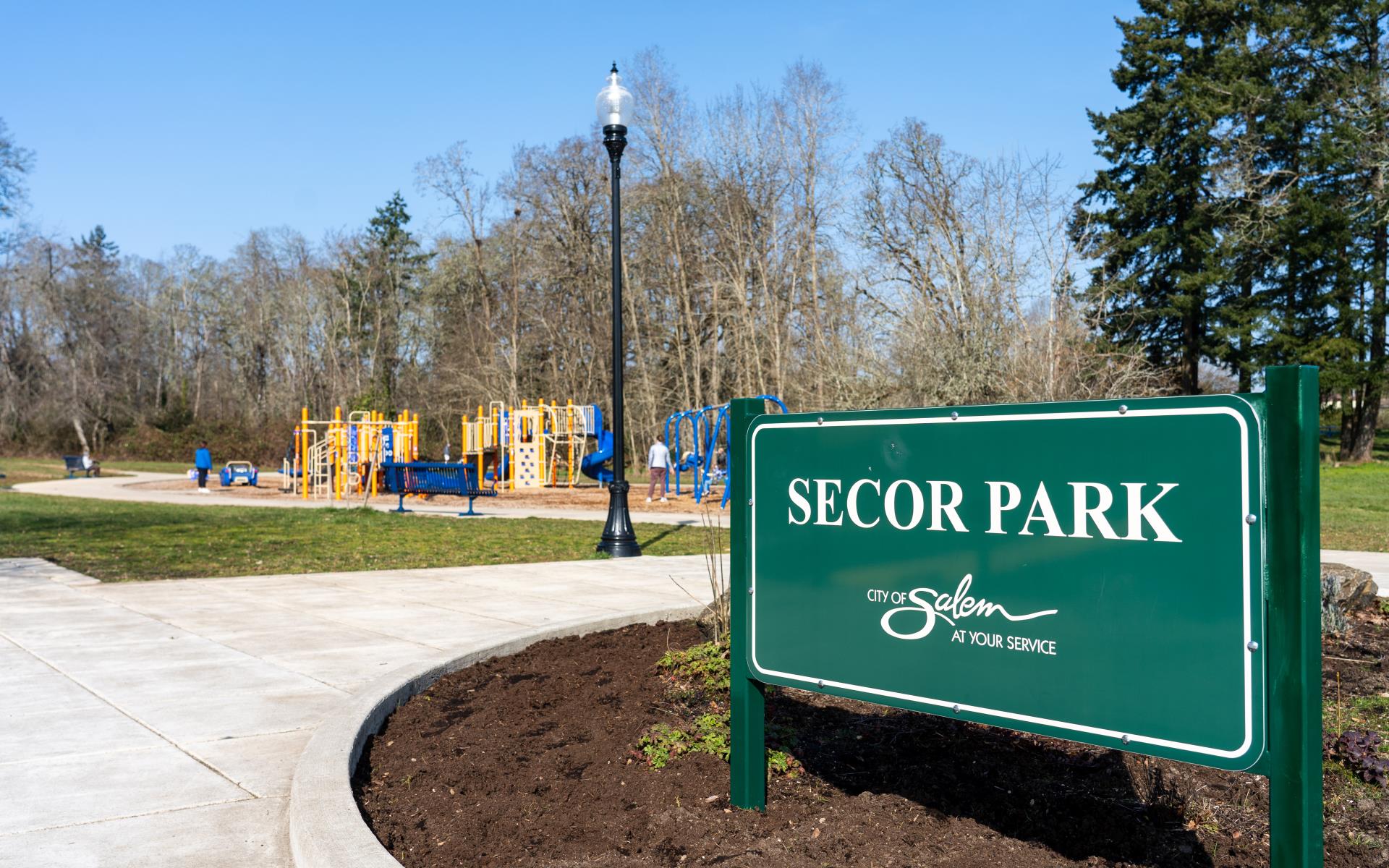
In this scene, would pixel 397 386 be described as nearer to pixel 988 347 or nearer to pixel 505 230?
pixel 505 230

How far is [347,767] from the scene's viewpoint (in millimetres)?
3900

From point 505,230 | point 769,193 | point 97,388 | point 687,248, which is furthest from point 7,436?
point 769,193

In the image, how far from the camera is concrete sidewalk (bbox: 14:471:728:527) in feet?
63.3

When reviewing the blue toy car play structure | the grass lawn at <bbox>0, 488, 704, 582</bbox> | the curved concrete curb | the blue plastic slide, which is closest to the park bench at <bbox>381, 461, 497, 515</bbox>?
the blue plastic slide

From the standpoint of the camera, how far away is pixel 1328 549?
12.6 meters

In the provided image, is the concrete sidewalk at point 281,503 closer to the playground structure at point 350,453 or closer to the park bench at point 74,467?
the playground structure at point 350,453

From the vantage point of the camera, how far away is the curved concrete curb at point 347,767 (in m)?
3.10

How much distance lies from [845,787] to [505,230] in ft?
142

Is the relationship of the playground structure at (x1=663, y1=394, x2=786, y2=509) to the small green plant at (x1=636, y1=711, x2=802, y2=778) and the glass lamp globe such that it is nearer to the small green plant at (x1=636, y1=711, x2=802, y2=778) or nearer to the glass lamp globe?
the glass lamp globe

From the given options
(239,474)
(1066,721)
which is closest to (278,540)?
(1066,721)

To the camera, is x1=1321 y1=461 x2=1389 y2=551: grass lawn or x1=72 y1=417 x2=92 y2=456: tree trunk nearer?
x1=1321 y1=461 x2=1389 y2=551: grass lawn

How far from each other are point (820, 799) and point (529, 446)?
2502 cm

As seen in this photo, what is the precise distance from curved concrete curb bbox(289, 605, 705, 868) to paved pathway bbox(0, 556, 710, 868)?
15 cm

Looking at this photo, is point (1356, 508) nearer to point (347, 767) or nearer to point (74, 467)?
point (347, 767)
